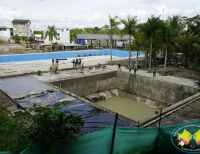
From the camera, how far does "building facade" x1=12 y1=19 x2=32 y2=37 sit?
293 feet

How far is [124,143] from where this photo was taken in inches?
222

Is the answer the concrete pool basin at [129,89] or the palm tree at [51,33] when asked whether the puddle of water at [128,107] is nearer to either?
the concrete pool basin at [129,89]

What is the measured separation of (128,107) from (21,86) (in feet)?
33.2

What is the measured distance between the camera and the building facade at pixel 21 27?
89.2 metres

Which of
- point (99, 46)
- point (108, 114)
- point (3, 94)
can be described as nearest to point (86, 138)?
point (108, 114)

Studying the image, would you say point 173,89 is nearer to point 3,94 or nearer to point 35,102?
point 35,102

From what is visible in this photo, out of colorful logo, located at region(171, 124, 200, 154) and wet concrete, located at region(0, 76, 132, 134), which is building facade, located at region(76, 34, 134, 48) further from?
colorful logo, located at region(171, 124, 200, 154)

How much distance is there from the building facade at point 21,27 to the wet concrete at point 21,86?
7479 centimetres

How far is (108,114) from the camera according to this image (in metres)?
12.8

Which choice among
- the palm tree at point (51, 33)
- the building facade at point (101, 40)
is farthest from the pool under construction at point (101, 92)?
the palm tree at point (51, 33)

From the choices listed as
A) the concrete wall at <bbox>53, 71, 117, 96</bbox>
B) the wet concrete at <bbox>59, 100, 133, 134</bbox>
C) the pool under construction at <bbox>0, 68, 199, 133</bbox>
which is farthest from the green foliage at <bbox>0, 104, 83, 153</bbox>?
the concrete wall at <bbox>53, 71, 117, 96</bbox>

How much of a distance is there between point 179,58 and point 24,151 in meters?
27.7

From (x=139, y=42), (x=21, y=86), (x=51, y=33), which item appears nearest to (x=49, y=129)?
(x=21, y=86)

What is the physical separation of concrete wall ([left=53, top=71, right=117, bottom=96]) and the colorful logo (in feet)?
49.3
